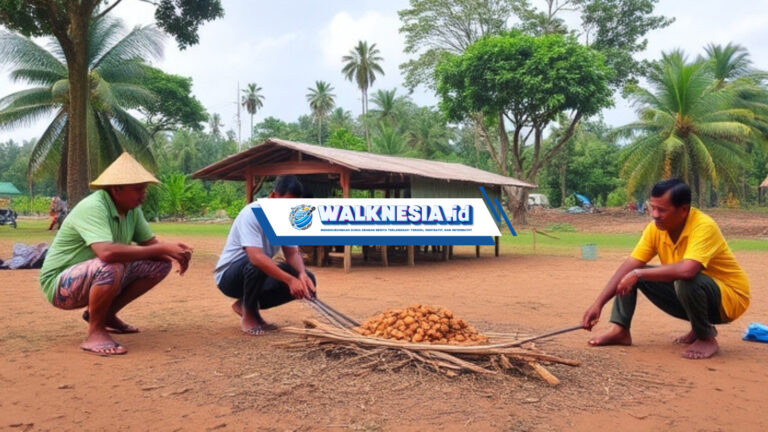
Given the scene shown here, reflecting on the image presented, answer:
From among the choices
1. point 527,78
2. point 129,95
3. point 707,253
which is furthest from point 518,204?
point 707,253

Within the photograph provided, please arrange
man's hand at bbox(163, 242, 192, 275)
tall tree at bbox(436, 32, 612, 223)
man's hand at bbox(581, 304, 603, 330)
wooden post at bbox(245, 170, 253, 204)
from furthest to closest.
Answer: tall tree at bbox(436, 32, 612, 223) < wooden post at bbox(245, 170, 253, 204) < man's hand at bbox(163, 242, 192, 275) < man's hand at bbox(581, 304, 603, 330)

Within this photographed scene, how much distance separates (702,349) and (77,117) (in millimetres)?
11959

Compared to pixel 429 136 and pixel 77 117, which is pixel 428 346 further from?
pixel 429 136

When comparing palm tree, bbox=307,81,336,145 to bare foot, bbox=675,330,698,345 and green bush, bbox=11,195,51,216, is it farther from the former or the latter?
bare foot, bbox=675,330,698,345

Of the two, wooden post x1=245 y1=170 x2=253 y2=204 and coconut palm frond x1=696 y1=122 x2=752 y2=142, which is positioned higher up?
coconut palm frond x1=696 y1=122 x2=752 y2=142

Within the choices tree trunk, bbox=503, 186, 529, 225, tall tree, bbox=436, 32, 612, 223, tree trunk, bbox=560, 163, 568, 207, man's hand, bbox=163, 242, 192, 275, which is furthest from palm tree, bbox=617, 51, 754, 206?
man's hand, bbox=163, 242, 192, 275

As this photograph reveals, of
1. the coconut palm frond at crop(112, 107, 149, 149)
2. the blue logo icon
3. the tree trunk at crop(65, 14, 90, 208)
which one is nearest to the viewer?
the blue logo icon

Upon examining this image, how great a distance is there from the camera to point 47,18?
11.8 m

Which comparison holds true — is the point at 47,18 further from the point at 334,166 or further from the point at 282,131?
the point at 282,131

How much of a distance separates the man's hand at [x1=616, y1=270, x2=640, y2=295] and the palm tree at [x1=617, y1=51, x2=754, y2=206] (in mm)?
20961

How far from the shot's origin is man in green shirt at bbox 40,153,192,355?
3.95m

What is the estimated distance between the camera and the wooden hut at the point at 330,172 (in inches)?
428

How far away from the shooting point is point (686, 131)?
77.3 ft

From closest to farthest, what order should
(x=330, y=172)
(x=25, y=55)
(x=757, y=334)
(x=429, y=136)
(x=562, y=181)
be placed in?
(x=757, y=334) → (x=330, y=172) → (x=25, y=55) → (x=562, y=181) → (x=429, y=136)
